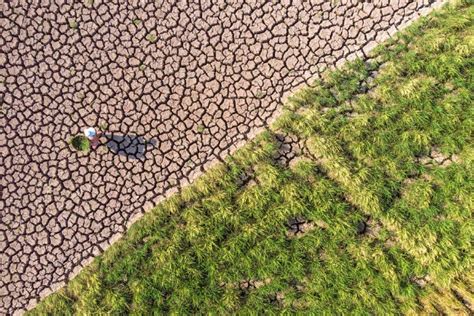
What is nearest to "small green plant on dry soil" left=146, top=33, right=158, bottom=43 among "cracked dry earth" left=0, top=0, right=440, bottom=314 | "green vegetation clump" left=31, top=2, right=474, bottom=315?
"cracked dry earth" left=0, top=0, right=440, bottom=314

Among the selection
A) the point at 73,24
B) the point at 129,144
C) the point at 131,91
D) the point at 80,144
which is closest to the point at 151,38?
the point at 131,91

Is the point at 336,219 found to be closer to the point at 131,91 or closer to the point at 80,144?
the point at 131,91

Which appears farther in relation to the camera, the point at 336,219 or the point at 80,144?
the point at 80,144

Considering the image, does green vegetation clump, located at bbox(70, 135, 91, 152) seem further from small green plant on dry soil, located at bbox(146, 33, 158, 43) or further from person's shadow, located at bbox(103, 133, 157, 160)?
small green plant on dry soil, located at bbox(146, 33, 158, 43)

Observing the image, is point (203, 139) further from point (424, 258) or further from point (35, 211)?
point (424, 258)

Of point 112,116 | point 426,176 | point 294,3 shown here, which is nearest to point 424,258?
point 426,176

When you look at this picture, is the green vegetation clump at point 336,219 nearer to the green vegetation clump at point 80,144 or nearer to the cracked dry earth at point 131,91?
the cracked dry earth at point 131,91
